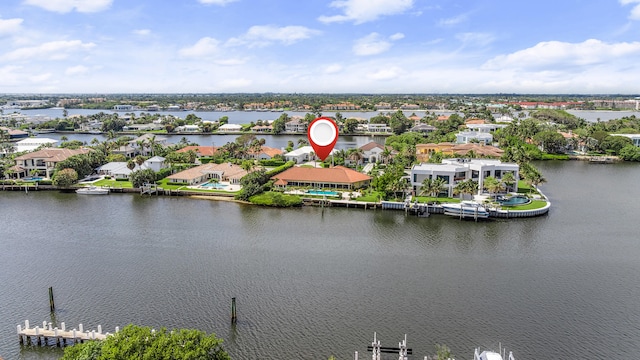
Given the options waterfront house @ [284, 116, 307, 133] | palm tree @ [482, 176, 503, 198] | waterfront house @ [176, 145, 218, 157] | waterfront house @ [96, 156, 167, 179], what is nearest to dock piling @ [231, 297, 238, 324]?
palm tree @ [482, 176, 503, 198]

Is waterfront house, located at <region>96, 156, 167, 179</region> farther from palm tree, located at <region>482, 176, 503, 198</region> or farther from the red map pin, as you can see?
palm tree, located at <region>482, 176, 503, 198</region>

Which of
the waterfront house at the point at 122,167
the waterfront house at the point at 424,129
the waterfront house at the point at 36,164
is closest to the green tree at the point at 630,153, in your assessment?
the waterfront house at the point at 424,129

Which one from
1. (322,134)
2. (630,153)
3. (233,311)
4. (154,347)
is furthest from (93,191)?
(630,153)

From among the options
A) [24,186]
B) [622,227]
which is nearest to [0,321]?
[24,186]

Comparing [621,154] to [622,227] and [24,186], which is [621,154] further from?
[24,186]

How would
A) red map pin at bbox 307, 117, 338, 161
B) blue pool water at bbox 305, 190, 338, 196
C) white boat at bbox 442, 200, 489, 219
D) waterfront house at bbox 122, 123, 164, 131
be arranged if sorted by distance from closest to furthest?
red map pin at bbox 307, 117, 338, 161
white boat at bbox 442, 200, 489, 219
blue pool water at bbox 305, 190, 338, 196
waterfront house at bbox 122, 123, 164, 131

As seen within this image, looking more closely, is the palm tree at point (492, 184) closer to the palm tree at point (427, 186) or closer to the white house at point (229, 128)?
the palm tree at point (427, 186)
